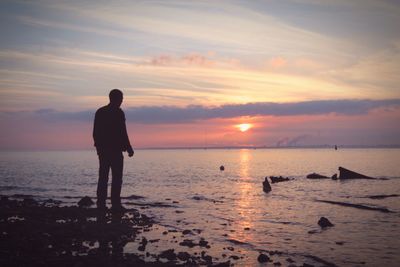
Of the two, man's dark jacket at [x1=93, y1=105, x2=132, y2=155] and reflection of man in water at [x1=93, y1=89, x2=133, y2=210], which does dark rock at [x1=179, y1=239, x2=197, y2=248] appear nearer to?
reflection of man in water at [x1=93, y1=89, x2=133, y2=210]

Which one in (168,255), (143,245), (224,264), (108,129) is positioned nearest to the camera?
(224,264)

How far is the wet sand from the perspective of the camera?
8883mm

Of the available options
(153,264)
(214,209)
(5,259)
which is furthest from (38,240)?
(214,209)

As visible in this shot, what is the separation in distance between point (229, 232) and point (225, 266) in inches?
220

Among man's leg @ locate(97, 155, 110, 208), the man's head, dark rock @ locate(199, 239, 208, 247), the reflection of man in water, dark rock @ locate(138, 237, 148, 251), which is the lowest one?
dark rock @ locate(199, 239, 208, 247)

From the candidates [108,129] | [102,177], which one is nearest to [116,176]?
[102,177]

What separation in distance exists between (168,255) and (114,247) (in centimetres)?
173

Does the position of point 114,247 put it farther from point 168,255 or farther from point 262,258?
point 262,258

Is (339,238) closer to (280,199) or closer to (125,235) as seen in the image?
(125,235)

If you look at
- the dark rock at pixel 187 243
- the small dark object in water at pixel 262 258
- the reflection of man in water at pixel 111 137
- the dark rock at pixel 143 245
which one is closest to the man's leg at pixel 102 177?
the reflection of man in water at pixel 111 137

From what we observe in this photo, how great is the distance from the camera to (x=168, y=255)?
33.7 feet

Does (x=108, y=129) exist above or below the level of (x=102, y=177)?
above

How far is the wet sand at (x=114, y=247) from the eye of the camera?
29.1 feet

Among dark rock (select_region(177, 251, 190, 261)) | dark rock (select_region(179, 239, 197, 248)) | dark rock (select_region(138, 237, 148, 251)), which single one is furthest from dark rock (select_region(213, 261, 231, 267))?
dark rock (select_region(138, 237, 148, 251))
